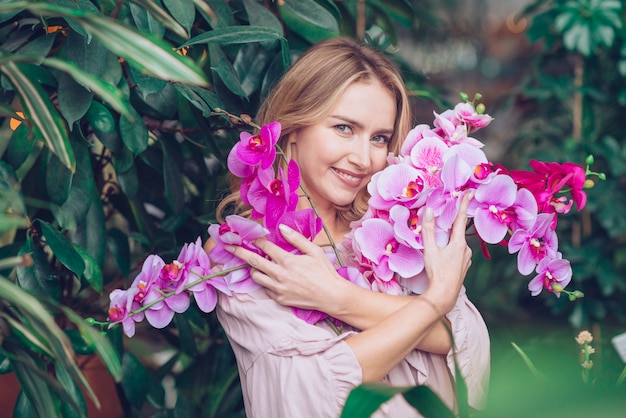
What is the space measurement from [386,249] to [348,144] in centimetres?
22

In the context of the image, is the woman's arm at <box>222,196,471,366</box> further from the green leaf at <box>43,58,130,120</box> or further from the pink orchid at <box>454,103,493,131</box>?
the green leaf at <box>43,58,130,120</box>

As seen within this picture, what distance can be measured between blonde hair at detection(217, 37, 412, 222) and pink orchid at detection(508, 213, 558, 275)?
1.10 ft

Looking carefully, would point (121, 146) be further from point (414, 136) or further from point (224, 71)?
point (414, 136)

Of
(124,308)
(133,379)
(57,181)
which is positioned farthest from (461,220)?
(133,379)

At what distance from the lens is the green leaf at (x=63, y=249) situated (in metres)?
1.13

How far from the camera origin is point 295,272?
1.13 meters

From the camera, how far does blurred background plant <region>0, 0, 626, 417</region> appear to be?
832 millimetres

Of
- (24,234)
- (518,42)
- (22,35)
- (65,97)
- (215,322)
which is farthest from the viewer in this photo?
(518,42)

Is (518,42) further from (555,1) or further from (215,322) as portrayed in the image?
(215,322)

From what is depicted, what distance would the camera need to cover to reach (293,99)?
132 centimetres

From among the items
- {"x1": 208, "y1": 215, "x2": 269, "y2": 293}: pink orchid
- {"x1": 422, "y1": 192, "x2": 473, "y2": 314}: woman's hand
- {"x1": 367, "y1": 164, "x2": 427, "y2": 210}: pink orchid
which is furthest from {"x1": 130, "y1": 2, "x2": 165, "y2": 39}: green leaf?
{"x1": 422, "y1": 192, "x2": 473, "y2": 314}: woman's hand

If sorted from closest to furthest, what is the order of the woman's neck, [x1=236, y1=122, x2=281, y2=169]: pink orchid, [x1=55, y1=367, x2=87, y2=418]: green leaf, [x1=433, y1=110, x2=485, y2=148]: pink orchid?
[x1=55, y1=367, x2=87, y2=418]: green leaf
[x1=236, y1=122, x2=281, y2=169]: pink orchid
[x1=433, y1=110, x2=485, y2=148]: pink orchid
the woman's neck

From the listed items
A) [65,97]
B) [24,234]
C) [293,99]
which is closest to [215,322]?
[24,234]

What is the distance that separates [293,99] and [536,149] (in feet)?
5.57
